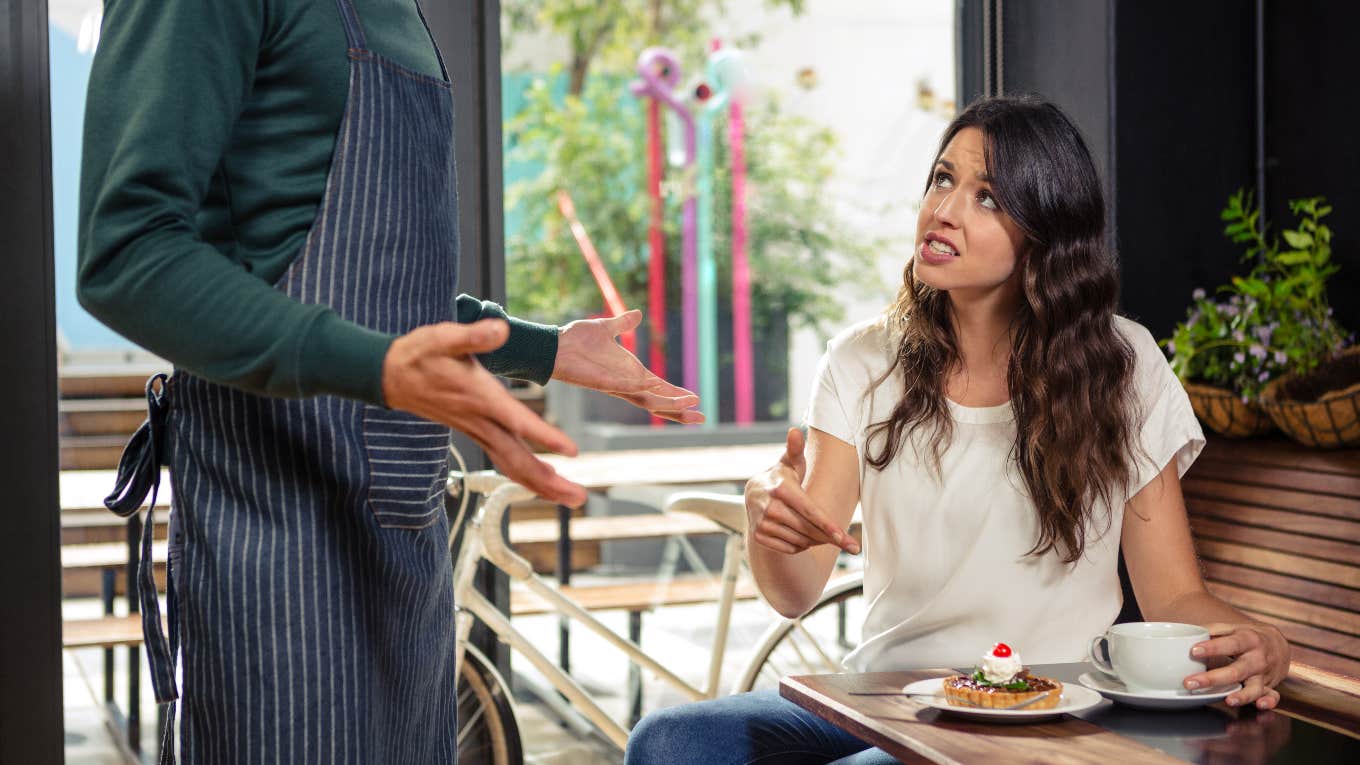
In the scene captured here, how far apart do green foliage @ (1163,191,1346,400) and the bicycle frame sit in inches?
38.4

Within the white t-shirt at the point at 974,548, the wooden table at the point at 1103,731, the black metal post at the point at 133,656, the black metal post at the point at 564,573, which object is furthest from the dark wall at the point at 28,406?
the wooden table at the point at 1103,731

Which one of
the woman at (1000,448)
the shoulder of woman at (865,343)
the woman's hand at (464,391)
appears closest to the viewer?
the woman's hand at (464,391)

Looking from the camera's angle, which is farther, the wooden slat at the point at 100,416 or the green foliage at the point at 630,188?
the green foliage at the point at 630,188

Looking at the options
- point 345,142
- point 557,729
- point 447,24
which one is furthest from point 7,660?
point 345,142

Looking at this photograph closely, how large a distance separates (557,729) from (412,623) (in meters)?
1.68

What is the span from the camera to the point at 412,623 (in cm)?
108

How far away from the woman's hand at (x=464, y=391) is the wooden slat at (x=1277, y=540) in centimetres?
177

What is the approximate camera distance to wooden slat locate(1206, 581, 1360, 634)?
2.08m

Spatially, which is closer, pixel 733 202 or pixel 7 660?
pixel 7 660

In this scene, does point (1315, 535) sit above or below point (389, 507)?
below

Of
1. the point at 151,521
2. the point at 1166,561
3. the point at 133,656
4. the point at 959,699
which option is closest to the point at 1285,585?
the point at 1166,561

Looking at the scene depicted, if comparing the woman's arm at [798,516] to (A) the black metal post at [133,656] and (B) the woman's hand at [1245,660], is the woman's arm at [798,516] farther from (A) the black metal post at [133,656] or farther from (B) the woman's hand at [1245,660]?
(A) the black metal post at [133,656]

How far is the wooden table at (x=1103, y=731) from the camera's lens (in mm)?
1148

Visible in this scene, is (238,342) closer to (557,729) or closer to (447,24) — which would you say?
(447,24)
